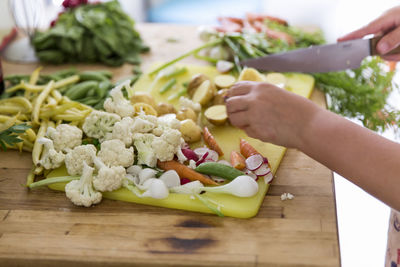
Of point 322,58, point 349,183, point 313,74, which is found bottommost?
point 349,183

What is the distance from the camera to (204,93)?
5.64ft

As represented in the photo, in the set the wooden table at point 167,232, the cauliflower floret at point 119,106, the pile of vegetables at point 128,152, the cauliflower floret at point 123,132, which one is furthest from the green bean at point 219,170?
the cauliflower floret at point 119,106

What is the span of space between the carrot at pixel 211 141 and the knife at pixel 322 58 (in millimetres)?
545

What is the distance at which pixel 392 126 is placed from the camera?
1.68 metres

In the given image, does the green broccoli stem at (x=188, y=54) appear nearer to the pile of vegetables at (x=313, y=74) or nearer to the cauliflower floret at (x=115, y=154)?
the pile of vegetables at (x=313, y=74)

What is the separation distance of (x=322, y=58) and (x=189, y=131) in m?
0.68

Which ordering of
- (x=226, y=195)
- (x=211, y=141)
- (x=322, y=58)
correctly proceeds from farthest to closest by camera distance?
(x=322, y=58) < (x=211, y=141) < (x=226, y=195)

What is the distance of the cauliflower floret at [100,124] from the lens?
1.44 m

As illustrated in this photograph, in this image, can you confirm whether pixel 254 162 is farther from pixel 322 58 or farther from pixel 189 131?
pixel 322 58

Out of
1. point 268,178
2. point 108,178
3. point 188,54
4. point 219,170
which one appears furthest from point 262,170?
point 188,54

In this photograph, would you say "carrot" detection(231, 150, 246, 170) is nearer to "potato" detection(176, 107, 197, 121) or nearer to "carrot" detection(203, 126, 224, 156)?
"carrot" detection(203, 126, 224, 156)

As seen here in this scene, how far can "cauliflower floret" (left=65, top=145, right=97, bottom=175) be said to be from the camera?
131 centimetres

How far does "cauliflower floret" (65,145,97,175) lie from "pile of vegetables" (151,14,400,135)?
0.74 metres

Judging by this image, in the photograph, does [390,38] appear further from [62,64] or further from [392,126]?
[62,64]
